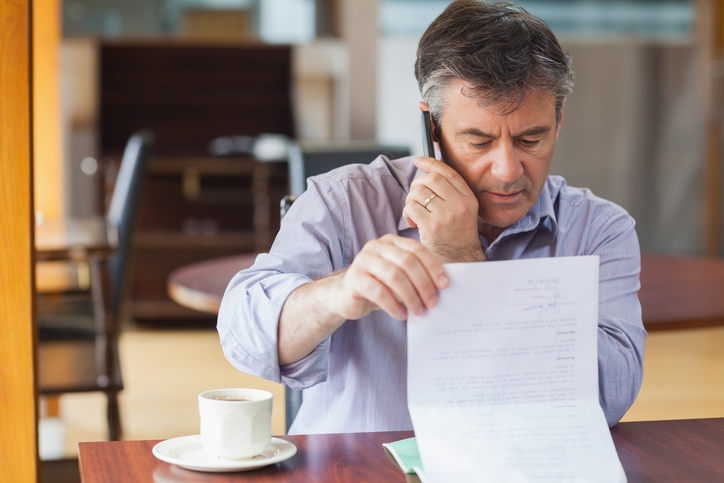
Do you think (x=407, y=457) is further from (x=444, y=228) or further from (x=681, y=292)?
(x=681, y=292)

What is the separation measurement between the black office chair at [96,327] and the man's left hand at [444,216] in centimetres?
175

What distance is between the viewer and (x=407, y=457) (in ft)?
2.70

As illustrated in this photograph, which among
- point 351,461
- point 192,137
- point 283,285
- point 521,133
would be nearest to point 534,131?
point 521,133

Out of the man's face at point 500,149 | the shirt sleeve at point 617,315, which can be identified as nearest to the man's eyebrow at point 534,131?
the man's face at point 500,149

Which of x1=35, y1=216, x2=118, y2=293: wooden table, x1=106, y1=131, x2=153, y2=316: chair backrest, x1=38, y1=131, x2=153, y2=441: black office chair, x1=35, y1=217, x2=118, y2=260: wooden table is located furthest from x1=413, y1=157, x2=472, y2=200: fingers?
x1=106, y1=131, x2=153, y2=316: chair backrest

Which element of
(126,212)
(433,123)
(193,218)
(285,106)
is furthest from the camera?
(285,106)

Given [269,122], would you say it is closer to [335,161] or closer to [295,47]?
[295,47]

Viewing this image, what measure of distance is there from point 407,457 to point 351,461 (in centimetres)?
6

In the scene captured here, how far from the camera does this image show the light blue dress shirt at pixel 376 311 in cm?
102

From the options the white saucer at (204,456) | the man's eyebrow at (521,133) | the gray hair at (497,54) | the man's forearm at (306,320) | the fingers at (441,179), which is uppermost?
the gray hair at (497,54)

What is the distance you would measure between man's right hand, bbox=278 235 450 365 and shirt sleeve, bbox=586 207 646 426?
0.36 meters

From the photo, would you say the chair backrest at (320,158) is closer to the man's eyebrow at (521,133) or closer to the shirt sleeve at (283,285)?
the shirt sleeve at (283,285)

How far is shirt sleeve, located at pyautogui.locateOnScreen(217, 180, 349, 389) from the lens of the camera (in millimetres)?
978

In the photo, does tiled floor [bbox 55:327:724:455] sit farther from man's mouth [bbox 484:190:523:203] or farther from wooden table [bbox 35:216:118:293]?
man's mouth [bbox 484:190:523:203]
